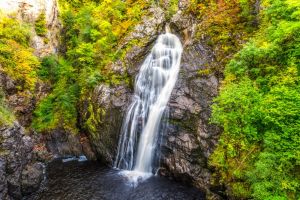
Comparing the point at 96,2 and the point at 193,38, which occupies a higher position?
the point at 96,2

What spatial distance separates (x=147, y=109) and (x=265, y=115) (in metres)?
6.16

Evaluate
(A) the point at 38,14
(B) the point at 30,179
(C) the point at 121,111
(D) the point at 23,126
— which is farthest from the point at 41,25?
(B) the point at 30,179

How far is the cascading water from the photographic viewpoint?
12.3 m

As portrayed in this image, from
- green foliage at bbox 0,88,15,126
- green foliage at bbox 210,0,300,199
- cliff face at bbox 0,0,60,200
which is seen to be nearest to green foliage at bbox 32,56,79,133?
cliff face at bbox 0,0,60,200

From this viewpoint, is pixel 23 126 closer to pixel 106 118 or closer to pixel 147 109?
pixel 106 118

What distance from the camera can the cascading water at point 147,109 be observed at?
12312 mm

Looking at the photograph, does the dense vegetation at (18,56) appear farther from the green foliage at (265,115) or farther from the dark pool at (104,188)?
the green foliage at (265,115)

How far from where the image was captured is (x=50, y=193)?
36.4 ft

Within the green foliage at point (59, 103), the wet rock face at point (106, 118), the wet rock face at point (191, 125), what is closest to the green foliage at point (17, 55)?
the green foliage at point (59, 103)

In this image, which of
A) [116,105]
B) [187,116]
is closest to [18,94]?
[116,105]

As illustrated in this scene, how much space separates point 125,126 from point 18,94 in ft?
20.6

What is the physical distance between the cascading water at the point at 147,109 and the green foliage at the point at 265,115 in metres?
3.39

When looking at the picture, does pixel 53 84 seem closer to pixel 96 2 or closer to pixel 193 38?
pixel 96 2

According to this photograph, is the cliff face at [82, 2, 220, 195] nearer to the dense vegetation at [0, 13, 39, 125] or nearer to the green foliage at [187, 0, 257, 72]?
the green foliage at [187, 0, 257, 72]
